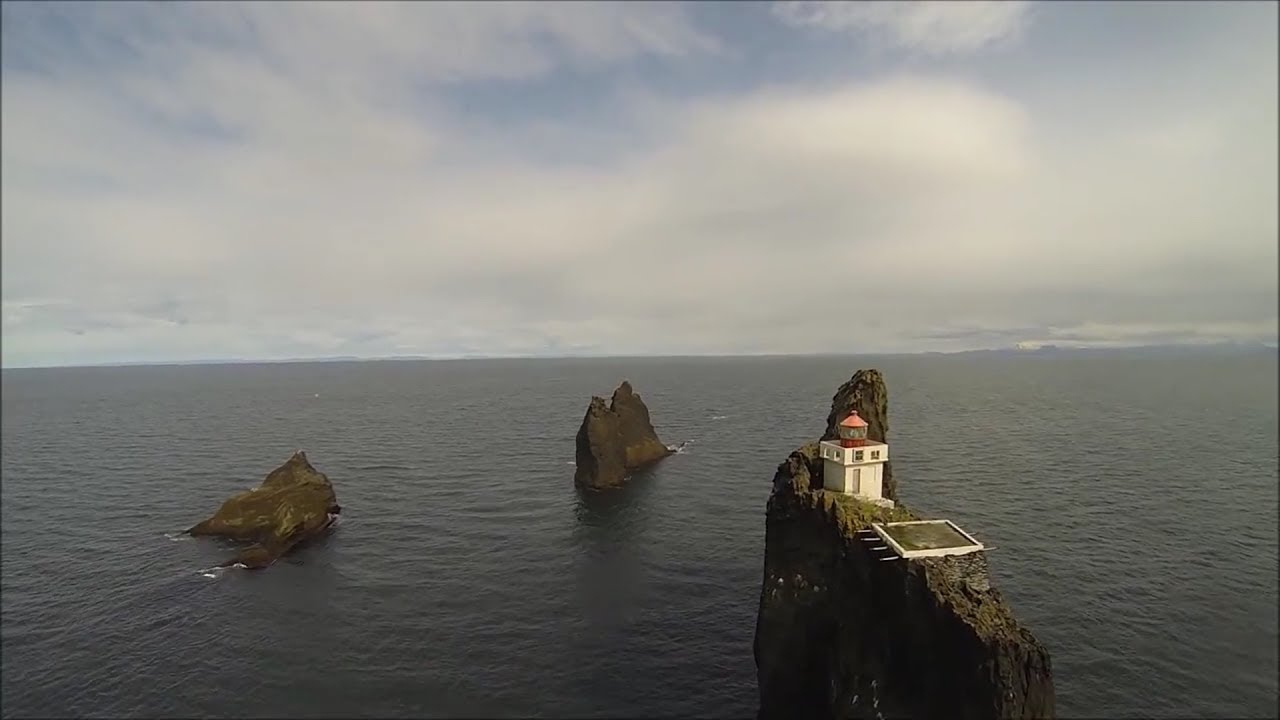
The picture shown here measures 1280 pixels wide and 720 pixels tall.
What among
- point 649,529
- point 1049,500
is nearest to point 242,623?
point 649,529

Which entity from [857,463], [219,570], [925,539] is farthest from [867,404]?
[219,570]

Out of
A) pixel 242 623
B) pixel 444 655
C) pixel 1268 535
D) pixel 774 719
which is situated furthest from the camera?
pixel 1268 535

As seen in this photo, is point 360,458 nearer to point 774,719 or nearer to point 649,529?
point 649,529

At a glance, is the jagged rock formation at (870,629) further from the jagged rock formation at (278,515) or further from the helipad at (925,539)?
the jagged rock formation at (278,515)

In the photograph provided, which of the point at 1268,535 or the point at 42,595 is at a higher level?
the point at 1268,535

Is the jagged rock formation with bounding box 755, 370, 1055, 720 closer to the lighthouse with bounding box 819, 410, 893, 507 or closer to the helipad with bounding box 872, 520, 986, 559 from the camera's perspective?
the helipad with bounding box 872, 520, 986, 559

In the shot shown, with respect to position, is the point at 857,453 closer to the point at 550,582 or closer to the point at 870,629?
the point at 870,629

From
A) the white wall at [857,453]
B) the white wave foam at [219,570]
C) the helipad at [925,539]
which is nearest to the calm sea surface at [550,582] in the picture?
the white wave foam at [219,570]

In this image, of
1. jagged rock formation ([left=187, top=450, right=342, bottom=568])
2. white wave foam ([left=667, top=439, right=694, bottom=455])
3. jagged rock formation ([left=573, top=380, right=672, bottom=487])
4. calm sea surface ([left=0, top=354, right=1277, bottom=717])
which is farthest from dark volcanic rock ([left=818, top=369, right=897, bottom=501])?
white wave foam ([left=667, top=439, right=694, bottom=455])
